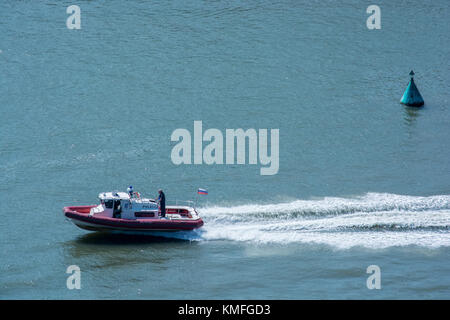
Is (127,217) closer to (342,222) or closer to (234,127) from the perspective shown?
(342,222)

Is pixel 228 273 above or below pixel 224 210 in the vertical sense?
below

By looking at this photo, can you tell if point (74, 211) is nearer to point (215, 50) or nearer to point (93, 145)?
point (93, 145)

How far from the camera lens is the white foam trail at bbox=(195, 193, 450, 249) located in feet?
122

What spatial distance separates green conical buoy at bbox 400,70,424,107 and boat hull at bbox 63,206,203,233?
2091cm

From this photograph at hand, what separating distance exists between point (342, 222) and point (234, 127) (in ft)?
40.3

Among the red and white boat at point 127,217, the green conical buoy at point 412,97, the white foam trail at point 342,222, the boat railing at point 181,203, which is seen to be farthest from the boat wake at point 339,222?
the green conical buoy at point 412,97

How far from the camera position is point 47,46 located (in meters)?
57.8

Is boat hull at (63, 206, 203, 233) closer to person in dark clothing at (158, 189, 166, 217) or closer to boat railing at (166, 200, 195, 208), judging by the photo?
person in dark clothing at (158, 189, 166, 217)

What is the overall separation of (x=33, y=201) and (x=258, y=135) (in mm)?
13994

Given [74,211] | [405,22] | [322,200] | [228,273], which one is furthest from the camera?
[405,22]

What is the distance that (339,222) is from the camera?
126ft

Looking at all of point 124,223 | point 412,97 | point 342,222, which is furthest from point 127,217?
point 412,97

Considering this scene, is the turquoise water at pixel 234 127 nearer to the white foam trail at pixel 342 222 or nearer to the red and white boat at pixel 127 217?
the white foam trail at pixel 342 222

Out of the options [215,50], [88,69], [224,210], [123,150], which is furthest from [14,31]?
[224,210]
